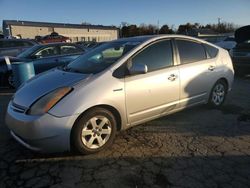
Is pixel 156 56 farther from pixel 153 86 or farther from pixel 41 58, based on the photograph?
pixel 41 58

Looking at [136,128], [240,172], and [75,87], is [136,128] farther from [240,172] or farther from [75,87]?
[240,172]

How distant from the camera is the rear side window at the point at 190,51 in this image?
4910 millimetres

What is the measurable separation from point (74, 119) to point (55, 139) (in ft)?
1.11

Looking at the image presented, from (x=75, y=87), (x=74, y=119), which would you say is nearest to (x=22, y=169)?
(x=74, y=119)

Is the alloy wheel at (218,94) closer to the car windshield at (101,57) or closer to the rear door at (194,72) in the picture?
the rear door at (194,72)

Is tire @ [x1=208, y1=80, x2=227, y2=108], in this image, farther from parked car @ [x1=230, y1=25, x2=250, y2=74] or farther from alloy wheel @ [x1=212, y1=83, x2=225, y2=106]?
parked car @ [x1=230, y1=25, x2=250, y2=74]

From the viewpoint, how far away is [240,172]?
328 cm

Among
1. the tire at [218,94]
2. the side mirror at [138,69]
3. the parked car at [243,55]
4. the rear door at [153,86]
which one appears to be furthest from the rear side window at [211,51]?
the parked car at [243,55]

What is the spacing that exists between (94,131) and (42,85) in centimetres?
99

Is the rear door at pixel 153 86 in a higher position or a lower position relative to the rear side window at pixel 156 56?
lower

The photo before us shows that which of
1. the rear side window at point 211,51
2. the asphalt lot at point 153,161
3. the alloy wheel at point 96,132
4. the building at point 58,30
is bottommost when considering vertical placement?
the asphalt lot at point 153,161

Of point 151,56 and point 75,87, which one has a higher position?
point 151,56

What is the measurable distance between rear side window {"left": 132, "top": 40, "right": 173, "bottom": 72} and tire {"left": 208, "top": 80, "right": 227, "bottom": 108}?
1436 mm

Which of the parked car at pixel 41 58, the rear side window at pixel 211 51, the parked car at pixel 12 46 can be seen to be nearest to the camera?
the rear side window at pixel 211 51
